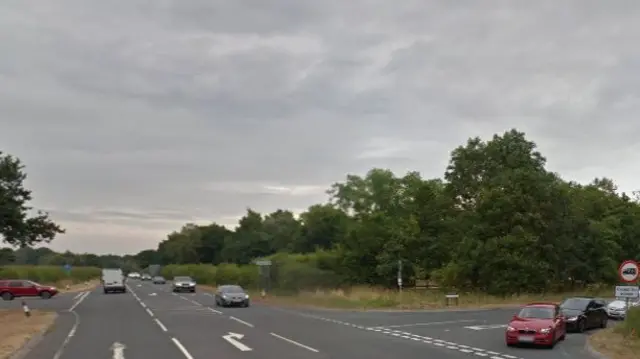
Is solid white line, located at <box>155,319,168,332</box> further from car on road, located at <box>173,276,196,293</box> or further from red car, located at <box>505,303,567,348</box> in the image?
car on road, located at <box>173,276,196,293</box>

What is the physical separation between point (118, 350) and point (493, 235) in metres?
42.5

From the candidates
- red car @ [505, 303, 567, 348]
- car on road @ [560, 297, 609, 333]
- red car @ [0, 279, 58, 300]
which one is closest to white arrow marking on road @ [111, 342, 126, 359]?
red car @ [505, 303, 567, 348]

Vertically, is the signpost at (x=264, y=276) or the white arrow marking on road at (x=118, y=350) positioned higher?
the signpost at (x=264, y=276)

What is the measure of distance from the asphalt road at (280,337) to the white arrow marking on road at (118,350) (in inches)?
0.4

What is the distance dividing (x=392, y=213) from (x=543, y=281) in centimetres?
3777

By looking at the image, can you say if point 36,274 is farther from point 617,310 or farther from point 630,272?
point 630,272

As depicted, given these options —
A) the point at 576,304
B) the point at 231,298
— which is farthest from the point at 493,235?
the point at 576,304

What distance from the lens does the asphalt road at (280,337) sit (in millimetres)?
20188

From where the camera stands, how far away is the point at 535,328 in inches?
923

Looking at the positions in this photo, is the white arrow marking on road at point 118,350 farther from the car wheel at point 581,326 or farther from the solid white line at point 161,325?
the car wheel at point 581,326

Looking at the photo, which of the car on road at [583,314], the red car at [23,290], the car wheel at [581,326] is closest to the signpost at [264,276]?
the red car at [23,290]

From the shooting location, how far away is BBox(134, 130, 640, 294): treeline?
57125mm

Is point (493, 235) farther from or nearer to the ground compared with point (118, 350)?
farther from the ground

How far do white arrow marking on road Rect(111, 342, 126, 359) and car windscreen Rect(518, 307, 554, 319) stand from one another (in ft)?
42.8
